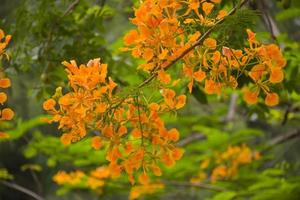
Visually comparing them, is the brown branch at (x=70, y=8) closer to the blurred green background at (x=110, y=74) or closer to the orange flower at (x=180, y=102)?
the blurred green background at (x=110, y=74)

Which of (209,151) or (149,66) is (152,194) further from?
(149,66)

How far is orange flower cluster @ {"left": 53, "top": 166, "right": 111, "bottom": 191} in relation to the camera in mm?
5144

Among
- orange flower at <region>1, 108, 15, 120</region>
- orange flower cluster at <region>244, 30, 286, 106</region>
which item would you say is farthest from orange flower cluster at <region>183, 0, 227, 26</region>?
orange flower at <region>1, 108, 15, 120</region>

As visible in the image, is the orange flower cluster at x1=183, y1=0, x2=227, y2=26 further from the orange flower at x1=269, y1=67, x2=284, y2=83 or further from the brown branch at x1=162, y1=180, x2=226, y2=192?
the brown branch at x1=162, y1=180, x2=226, y2=192

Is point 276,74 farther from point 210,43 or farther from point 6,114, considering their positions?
point 6,114

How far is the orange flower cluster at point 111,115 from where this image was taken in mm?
1678

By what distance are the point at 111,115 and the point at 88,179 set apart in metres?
3.75

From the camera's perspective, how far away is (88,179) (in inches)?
214

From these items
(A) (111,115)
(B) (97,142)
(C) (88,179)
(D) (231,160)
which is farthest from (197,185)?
(A) (111,115)

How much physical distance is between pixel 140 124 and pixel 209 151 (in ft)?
11.5

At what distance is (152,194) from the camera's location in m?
5.63

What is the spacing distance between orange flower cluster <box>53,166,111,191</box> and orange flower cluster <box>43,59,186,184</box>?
313 cm

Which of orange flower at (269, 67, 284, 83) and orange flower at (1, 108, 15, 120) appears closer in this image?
orange flower at (269, 67, 284, 83)

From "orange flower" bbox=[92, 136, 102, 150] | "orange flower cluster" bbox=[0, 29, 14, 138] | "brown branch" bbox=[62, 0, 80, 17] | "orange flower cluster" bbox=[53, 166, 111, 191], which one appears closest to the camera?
"orange flower cluster" bbox=[0, 29, 14, 138]
